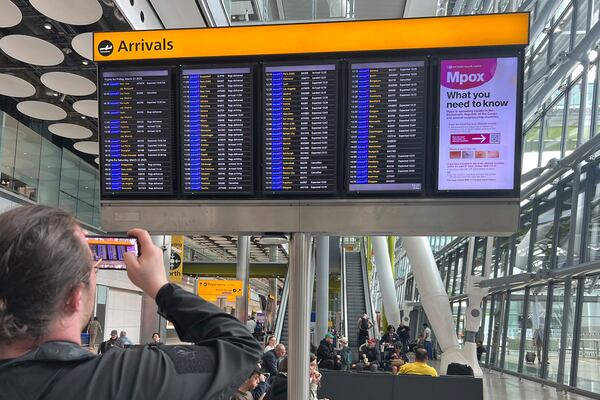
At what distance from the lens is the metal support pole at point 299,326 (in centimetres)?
434

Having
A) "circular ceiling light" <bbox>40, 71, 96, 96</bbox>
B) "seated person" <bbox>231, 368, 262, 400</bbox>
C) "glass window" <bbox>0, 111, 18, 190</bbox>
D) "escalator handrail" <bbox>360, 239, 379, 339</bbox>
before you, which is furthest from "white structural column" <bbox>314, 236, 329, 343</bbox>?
"seated person" <bbox>231, 368, 262, 400</bbox>

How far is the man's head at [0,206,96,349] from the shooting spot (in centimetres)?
96

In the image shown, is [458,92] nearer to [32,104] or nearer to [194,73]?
[194,73]

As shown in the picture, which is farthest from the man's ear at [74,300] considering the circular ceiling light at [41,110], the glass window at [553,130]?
the circular ceiling light at [41,110]

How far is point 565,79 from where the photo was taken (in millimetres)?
16484

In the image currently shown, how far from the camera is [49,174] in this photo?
21453 millimetres

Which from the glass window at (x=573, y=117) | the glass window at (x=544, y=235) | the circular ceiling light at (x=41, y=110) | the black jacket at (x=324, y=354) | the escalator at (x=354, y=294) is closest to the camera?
the black jacket at (x=324, y=354)

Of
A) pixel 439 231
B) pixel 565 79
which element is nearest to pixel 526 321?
pixel 565 79

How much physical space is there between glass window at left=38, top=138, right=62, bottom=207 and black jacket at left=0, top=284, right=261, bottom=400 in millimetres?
20867

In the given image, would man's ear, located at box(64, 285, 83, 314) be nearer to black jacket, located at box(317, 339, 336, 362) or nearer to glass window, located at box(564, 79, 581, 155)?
black jacket, located at box(317, 339, 336, 362)

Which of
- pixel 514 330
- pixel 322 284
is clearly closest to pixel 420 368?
pixel 514 330

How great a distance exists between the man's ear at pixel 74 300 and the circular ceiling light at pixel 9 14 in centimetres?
1172

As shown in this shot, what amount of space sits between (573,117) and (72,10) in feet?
42.6

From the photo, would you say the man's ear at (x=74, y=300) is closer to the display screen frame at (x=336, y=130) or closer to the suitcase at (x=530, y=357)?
the display screen frame at (x=336, y=130)
